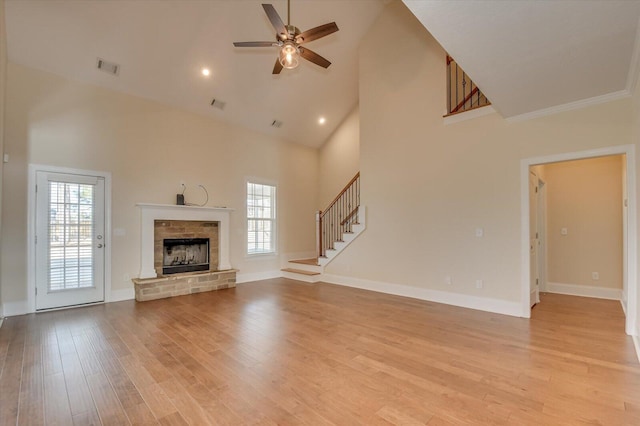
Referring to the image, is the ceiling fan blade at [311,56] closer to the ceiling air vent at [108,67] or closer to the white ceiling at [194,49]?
the white ceiling at [194,49]

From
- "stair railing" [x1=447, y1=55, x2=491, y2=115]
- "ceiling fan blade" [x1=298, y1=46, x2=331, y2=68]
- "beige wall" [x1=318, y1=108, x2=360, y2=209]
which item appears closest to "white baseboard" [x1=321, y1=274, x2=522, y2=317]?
"beige wall" [x1=318, y1=108, x2=360, y2=209]

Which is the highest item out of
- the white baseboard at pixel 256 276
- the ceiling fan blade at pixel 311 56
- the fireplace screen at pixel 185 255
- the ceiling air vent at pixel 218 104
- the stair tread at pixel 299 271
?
the ceiling air vent at pixel 218 104

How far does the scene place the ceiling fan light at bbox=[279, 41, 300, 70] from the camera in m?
3.49

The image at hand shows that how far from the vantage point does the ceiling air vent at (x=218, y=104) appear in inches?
239

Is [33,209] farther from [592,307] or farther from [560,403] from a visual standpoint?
[592,307]

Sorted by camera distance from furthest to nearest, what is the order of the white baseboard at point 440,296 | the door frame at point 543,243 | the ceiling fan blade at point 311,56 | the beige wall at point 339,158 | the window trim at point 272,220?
the beige wall at point 339,158
the window trim at point 272,220
the door frame at point 543,243
the white baseboard at point 440,296
the ceiling fan blade at point 311,56

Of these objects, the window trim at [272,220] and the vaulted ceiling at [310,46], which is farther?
the window trim at [272,220]

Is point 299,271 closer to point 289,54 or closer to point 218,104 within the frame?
point 218,104

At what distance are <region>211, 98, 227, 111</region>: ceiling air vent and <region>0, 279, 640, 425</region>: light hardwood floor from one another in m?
4.12

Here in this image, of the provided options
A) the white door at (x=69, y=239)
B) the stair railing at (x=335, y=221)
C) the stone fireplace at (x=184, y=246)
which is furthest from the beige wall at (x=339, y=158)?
the white door at (x=69, y=239)

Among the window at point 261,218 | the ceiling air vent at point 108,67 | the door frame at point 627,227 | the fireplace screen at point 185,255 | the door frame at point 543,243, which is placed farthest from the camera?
the window at point 261,218

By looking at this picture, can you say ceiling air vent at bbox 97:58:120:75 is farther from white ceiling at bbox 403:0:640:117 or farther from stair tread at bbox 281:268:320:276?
stair tread at bbox 281:268:320:276

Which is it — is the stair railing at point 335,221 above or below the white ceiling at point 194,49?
below

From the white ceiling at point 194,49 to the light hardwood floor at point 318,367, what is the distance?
3885 mm
